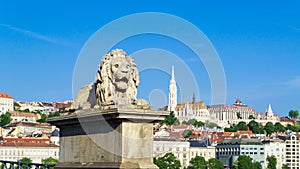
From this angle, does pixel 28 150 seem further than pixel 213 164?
No

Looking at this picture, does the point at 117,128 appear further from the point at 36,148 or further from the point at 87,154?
the point at 36,148

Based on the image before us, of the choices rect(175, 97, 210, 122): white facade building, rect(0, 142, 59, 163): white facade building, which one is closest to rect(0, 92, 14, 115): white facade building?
rect(0, 142, 59, 163): white facade building

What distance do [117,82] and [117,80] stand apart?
A: 0.03 m

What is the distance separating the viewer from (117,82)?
11906 millimetres

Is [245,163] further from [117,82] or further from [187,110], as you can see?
[117,82]

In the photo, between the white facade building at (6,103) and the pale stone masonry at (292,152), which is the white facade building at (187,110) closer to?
the pale stone masonry at (292,152)

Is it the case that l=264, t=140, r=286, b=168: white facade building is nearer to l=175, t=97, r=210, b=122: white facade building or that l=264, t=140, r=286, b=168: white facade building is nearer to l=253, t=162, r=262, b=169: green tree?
l=253, t=162, r=262, b=169: green tree

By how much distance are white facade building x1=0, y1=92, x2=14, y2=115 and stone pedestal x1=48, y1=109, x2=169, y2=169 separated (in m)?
178

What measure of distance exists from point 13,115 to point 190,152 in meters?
61.8

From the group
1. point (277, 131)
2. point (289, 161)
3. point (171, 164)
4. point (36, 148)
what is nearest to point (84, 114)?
point (171, 164)

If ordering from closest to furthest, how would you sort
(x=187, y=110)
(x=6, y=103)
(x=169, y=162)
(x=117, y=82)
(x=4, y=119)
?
(x=117, y=82) < (x=187, y=110) < (x=169, y=162) < (x=4, y=119) < (x=6, y=103)

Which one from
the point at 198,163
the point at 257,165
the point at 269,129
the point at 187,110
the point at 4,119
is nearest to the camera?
the point at 187,110

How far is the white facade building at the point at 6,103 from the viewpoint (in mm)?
188375

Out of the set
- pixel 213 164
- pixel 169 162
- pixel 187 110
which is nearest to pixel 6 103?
pixel 213 164
